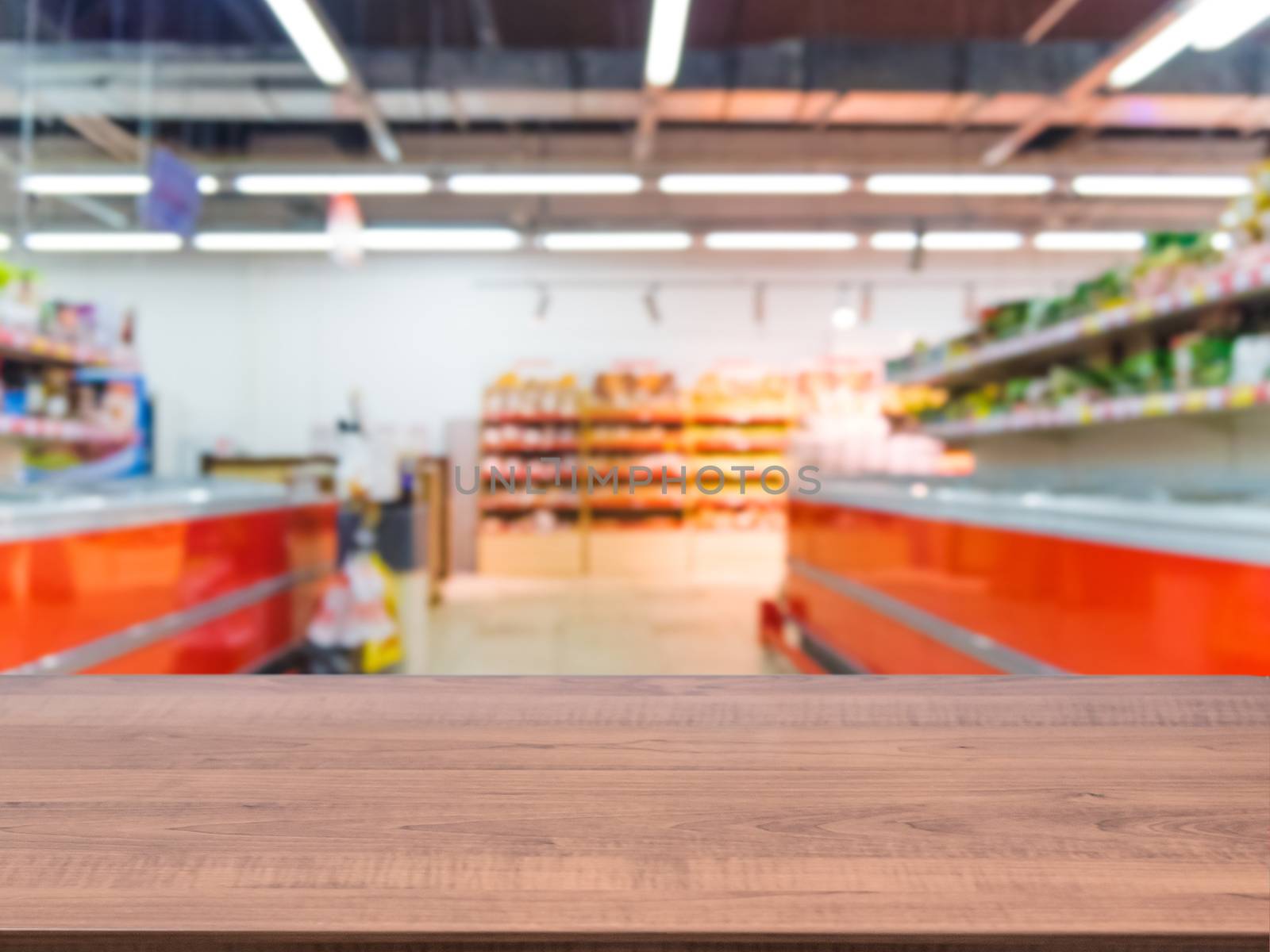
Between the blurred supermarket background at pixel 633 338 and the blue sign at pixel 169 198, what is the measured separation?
0.11 ft

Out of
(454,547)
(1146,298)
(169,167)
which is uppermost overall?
(169,167)

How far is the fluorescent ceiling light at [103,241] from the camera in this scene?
6.71 meters

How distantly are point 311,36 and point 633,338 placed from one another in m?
5.14

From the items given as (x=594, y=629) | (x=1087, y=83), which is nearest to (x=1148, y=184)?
(x=1087, y=83)

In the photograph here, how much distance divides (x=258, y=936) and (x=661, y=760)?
0.39 metres

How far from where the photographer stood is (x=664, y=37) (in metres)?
4.10

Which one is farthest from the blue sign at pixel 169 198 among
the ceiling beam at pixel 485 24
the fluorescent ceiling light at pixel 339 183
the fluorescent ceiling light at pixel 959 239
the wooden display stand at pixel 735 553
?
the fluorescent ceiling light at pixel 959 239

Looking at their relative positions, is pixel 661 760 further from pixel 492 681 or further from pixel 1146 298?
pixel 1146 298

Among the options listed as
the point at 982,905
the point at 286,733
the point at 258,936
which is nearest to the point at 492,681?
the point at 286,733

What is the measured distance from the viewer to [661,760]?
0.88 m

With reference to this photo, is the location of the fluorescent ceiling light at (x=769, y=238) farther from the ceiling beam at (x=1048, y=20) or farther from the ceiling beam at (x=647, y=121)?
the ceiling beam at (x=1048, y=20)

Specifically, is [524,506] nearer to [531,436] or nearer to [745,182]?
[531,436]

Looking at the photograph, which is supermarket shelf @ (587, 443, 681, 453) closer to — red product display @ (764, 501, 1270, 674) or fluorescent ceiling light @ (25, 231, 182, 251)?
red product display @ (764, 501, 1270, 674)

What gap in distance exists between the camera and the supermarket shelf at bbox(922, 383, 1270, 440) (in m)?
2.47
